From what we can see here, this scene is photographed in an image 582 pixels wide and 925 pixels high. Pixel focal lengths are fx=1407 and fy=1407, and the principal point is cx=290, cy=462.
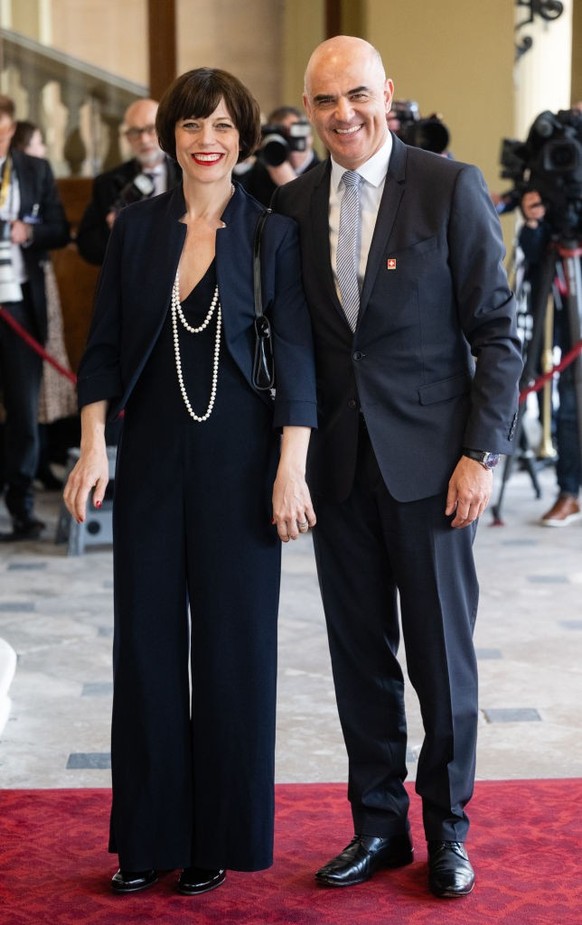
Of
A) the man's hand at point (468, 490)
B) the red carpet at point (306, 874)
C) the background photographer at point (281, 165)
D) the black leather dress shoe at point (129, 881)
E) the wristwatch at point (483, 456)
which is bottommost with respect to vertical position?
the red carpet at point (306, 874)

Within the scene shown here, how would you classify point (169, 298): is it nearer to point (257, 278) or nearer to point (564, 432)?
point (257, 278)

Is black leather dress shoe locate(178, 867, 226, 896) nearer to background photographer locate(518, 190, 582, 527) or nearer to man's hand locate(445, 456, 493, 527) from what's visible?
man's hand locate(445, 456, 493, 527)

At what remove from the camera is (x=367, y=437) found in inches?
97.6

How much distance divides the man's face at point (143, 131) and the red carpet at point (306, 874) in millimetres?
3335

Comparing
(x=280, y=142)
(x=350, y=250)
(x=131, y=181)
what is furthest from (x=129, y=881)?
(x=131, y=181)

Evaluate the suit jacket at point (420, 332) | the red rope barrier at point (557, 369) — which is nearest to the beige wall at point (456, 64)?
the red rope barrier at point (557, 369)

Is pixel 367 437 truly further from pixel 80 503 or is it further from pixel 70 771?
pixel 70 771

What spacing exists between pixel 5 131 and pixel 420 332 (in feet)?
12.3

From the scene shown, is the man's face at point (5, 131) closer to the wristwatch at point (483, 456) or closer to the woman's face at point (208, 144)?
the woman's face at point (208, 144)

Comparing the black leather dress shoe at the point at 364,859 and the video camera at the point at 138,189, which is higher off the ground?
the video camera at the point at 138,189

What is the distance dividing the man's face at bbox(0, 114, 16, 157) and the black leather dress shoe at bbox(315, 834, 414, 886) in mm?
3913

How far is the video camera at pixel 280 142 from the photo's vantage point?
16.7 ft

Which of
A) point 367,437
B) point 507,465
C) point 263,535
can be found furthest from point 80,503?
point 507,465

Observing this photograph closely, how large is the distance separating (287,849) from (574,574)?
275cm
